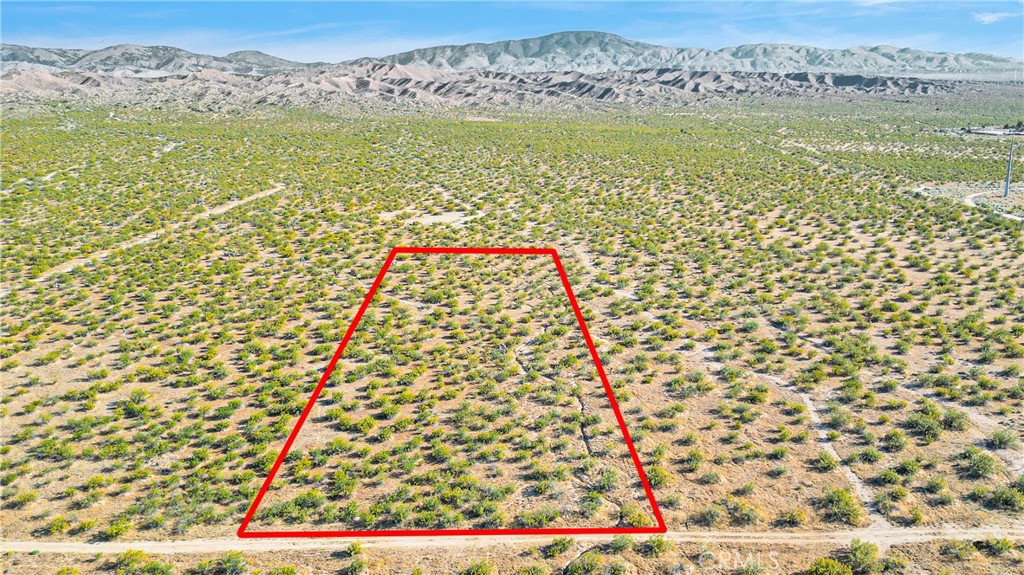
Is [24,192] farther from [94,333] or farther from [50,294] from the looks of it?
[94,333]

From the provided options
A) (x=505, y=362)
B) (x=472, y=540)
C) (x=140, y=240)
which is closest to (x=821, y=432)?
(x=505, y=362)

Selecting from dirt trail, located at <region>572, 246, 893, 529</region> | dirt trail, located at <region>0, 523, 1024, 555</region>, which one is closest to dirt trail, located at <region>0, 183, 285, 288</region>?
dirt trail, located at <region>0, 523, 1024, 555</region>

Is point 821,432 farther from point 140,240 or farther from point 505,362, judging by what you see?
point 140,240

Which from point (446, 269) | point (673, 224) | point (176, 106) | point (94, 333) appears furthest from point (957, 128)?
point (176, 106)

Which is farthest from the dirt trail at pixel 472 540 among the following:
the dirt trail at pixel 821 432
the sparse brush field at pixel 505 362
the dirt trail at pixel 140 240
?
the dirt trail at pixel 140 240

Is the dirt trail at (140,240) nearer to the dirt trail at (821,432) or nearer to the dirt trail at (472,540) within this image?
the dirt trail at (472,540)

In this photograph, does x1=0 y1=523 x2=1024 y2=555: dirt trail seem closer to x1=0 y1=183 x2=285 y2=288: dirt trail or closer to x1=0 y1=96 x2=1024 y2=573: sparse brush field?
x1=0 y1=96 x2=1024 y2=573: sparse brush field

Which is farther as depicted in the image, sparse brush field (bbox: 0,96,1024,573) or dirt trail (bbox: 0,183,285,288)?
dirt trail (bbox: 0,183,285,288)
